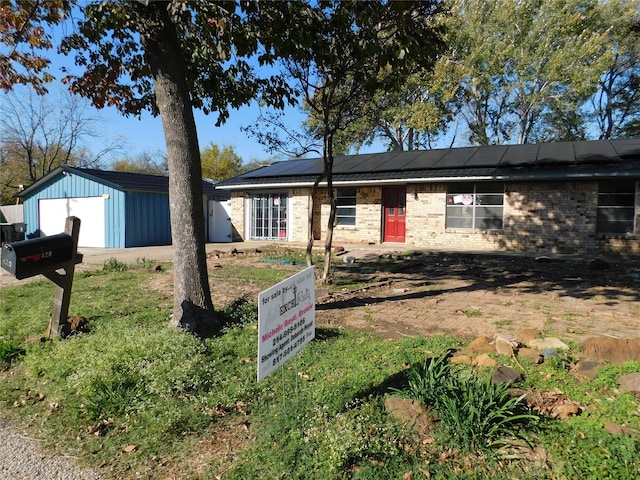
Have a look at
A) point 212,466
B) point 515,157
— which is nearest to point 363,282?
point 212,466

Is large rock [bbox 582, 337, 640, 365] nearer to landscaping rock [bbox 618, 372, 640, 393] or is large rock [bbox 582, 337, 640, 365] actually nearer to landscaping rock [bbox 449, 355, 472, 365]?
landscaping rock [bbox 618, 372, 640, 393]

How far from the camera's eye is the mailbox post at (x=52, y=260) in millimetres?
4371

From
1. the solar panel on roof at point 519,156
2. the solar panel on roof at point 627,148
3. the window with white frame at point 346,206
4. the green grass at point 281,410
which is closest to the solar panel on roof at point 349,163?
the window with white frame at point 346,206

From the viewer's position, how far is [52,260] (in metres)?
4.89

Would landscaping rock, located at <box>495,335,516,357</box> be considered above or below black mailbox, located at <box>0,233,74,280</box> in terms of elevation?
below

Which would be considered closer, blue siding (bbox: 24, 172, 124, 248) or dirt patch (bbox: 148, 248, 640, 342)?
dirt patch (bbox: 148, 248, 640, 342)

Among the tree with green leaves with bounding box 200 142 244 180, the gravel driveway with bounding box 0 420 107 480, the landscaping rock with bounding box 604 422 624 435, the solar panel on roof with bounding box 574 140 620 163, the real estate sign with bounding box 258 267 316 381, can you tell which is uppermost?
the tree with green leaves with bounding box 200 142 244 180

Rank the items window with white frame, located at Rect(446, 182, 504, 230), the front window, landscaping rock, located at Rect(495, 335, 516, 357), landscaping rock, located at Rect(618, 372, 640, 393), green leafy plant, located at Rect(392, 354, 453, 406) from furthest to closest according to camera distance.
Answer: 1. the front window
2. window with white frame, located at Rect(446, 182, 504, 230)
3. landscaping rock, located at Rect(495, 335, 516, 357)
4. landscaping rock, located at Rect(618, 372, 640, 393)
5. green leafy plant, located at Rect(392, 354, 453, 406)

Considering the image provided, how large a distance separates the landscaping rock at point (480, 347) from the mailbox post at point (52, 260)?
4.70m

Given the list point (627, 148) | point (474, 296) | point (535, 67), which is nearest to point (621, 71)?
point (535, 67)

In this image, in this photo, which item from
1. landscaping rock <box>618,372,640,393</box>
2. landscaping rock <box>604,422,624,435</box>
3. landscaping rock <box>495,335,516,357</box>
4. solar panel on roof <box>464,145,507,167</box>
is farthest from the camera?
solar panel on roof <box>464,145,507,167</box>

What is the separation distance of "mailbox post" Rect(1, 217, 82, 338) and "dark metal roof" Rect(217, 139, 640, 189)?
42.4 feet

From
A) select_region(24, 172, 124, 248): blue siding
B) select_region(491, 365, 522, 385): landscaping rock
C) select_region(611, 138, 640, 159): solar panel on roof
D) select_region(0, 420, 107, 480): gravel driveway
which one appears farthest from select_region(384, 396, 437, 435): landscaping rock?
select_region(24, 172, 124, 248): blue siding

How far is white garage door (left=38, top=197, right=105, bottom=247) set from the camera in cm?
1839
